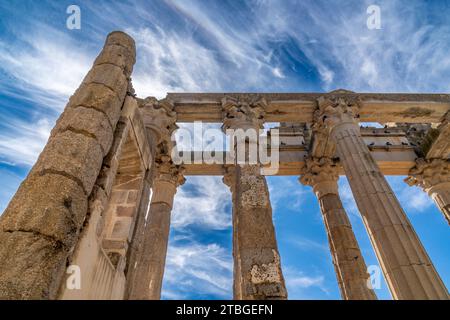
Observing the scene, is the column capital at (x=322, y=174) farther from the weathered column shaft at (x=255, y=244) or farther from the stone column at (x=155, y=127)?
the stone column at (x=155, y=127)

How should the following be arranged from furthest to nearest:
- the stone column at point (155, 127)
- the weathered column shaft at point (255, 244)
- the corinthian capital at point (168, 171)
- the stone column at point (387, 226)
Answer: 1. the corinthian capital at point (168, 171)
2. the stone column at point (155, 127)
3. the stone column at point (387, 226)
4. the weathered column shaft at point (255, 244)

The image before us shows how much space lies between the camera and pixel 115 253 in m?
4.96

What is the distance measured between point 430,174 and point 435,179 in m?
0.35

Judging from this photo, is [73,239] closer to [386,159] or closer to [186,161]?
[186,161]

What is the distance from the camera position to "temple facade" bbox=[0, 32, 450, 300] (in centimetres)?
329

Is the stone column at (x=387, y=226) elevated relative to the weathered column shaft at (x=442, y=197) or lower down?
lower down

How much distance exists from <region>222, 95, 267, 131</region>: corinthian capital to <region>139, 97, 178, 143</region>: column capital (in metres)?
2.15

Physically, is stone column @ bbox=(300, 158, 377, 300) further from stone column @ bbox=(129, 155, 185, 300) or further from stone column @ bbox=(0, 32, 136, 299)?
stone column @ bbox=(0, 32, 136, 299)

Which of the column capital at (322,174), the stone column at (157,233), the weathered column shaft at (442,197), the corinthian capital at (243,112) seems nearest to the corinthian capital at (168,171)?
the stone column at (157,233)

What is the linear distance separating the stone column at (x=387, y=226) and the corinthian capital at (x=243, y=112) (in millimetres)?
2976

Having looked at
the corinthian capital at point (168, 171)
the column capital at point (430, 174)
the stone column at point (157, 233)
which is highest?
the column capital at point (430, 174)

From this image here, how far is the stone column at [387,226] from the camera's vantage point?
6691 mm

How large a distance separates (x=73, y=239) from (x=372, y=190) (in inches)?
320

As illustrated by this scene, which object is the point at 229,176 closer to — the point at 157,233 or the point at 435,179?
the point at 157,233
